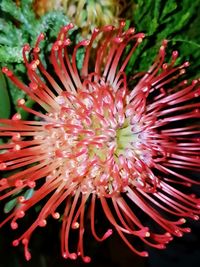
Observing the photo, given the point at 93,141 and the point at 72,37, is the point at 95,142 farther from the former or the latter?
the point at 72,37

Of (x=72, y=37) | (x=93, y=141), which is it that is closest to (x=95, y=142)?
(x=93, y=141)

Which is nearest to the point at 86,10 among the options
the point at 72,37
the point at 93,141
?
the point at 72,37

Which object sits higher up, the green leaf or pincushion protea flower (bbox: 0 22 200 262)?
the green leaf

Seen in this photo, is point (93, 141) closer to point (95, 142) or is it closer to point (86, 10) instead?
point (95, 142)

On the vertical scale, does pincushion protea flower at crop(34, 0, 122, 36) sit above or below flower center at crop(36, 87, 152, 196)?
above

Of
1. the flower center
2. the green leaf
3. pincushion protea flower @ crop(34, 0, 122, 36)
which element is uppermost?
pincushion protea flower @ crop(34, 0, 122, 36)

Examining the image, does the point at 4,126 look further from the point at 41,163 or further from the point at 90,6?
the point at 90,6

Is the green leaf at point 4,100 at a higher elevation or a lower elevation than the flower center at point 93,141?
higher

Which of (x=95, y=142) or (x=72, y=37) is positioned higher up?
(x=72, y=37)
